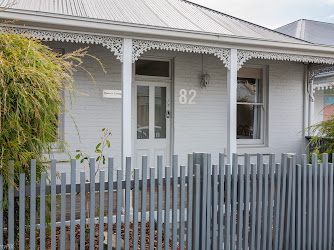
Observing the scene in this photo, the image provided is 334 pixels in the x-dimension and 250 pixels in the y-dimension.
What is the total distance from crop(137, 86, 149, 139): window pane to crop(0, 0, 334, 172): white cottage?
22mm

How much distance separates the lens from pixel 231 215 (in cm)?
326

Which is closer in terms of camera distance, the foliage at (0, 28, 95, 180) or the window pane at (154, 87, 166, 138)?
the foliage at (0, 28, 95, 180)

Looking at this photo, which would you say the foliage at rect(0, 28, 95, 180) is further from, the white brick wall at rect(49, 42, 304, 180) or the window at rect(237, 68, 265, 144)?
the window at rect(237, 68, 265, 144)

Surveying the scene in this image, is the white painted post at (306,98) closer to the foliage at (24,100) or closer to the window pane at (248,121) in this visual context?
the window pane at (248,121)

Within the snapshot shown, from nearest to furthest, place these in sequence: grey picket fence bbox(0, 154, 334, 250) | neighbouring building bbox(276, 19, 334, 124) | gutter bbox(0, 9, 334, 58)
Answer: grey picket fence bbox(0, 154, 334, 250) < gutter bbox(0, 9, 334, 58) < neighbouring building bbox(276, 19, 334, 124)

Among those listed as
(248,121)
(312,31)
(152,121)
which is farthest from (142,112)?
(312,31)

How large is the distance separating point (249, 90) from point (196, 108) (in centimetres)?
168

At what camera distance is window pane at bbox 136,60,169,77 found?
7.07m

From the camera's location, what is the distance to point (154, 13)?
632 cm

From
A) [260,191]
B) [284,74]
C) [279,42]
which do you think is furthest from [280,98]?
[260,191]

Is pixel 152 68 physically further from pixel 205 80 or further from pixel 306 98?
pixel 306 98

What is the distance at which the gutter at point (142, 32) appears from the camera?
4625 millimetres

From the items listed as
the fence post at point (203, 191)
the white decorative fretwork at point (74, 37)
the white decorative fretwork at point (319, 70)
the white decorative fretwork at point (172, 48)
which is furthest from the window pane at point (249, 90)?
the fence post at point (203, 191)

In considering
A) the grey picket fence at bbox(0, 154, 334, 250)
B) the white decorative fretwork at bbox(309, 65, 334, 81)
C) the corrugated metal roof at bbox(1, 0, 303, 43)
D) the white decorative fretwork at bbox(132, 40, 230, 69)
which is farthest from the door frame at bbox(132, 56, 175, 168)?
the white decorative fretwork at bbox(309, 65, 334, 81)
